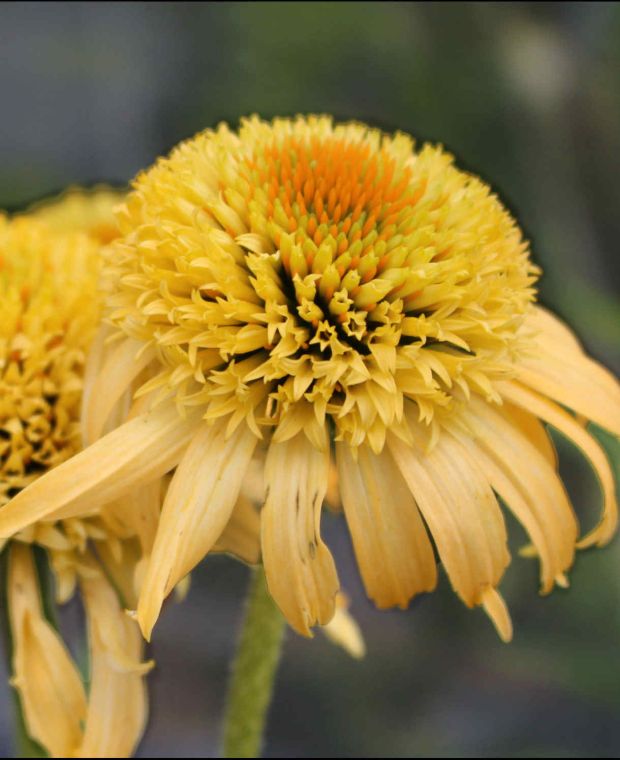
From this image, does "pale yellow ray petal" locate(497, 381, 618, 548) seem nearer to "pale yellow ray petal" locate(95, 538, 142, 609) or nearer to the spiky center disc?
the spiky center disc

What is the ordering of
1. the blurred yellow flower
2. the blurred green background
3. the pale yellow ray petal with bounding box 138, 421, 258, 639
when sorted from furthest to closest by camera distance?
the blurred green background
the blurred yellow flower
the pale yellow ray petal with bounding box 138, 421, 258, 639

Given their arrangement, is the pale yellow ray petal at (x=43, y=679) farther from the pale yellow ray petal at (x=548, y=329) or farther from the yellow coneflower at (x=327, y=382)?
the pale yellow ray petal at (x=548, y=329)

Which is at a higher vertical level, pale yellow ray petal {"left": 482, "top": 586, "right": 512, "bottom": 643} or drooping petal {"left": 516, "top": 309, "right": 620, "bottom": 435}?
drooping petal {"left": 516, "top": 309, "right": 620, "bottom": 435}

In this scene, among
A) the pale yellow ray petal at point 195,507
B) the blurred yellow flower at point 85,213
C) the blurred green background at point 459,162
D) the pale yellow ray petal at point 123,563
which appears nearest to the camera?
the pale yellow ray petal at point 195,507

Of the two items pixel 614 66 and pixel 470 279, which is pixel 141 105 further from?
pixel 470 279

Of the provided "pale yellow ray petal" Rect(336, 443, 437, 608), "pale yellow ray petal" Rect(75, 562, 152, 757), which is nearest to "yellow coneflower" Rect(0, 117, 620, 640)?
"pale yellow ray petal" Rect(336, 443, 437, 608)

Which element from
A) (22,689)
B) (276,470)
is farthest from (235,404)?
(22,689)

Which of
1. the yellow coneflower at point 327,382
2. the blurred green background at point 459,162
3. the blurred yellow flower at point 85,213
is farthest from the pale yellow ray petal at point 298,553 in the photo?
the blurred green background at point 459,162
